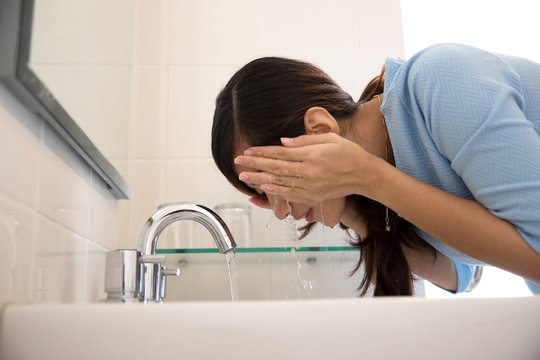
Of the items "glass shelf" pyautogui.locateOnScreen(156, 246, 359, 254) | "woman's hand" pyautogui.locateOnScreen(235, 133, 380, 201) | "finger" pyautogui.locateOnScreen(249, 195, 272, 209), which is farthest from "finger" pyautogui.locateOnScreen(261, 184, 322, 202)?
"glass shelf" pyautogui.locateOnScreen(156, 246, 359, 254)

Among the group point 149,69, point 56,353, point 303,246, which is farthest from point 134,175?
point 56,353

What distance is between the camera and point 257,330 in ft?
1.30

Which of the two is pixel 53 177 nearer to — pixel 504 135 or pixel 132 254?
pixel 132 254

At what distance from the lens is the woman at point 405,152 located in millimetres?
575

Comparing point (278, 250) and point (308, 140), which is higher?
point (308, 140)

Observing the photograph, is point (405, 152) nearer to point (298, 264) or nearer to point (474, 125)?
point (474, 125)

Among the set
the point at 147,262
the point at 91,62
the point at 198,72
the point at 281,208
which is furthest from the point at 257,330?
the point at 198,72

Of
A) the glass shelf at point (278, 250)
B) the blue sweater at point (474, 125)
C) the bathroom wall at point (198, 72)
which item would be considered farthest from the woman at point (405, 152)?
the bathroom wall at point (198, 72)

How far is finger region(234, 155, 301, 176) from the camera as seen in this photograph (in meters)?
0.70

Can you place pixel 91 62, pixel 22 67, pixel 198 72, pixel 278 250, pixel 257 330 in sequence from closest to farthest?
pixel 257 330 → pixel 22 67 → pixel 91 62 → pixel 278 250 → pixel 198 72

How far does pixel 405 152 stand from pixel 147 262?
1.27ft

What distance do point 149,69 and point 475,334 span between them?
95 centimetres

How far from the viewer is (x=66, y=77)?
67cm

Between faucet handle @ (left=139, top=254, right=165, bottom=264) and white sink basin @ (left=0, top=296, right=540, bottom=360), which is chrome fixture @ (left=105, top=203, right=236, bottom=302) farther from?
white sink basin @ (left=0, top=296, right=540, bottom=360)
